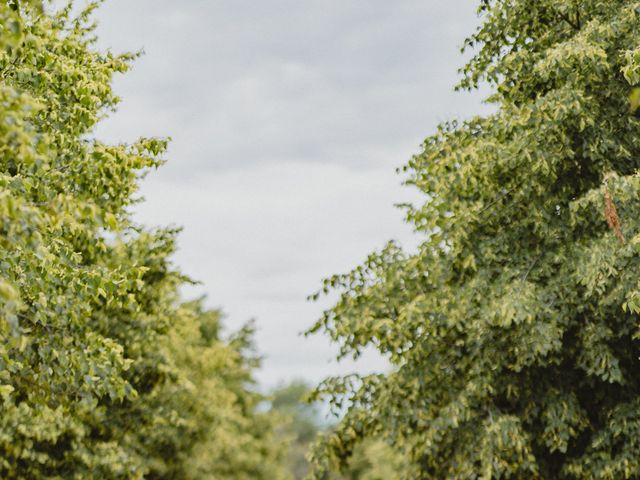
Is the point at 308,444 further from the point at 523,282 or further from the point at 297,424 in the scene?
the point at 297,424

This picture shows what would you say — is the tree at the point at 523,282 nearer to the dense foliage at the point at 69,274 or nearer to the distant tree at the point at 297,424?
the dense foliage at the point at 69,274

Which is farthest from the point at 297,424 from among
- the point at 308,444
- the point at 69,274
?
the point at 69,274

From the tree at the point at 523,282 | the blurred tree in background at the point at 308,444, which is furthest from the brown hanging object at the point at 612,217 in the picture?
the blurred tree in background at the point at 308,444

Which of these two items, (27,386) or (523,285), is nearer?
(27,386)

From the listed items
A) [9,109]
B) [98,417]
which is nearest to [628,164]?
[9,109]

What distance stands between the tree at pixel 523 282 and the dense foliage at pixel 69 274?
3.63 metres

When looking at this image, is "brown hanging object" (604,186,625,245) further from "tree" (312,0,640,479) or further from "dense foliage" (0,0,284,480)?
"dense foliage" (0,0,284,480)

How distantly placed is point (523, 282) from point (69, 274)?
235 inches

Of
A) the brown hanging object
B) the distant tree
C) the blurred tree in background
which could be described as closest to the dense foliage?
the blurred tree in background

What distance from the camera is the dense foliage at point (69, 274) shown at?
582 cm

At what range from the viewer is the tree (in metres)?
9.83

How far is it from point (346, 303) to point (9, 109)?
27.2 feet

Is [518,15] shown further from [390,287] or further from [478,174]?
[390,287]

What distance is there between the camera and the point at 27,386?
8930 millimetres
